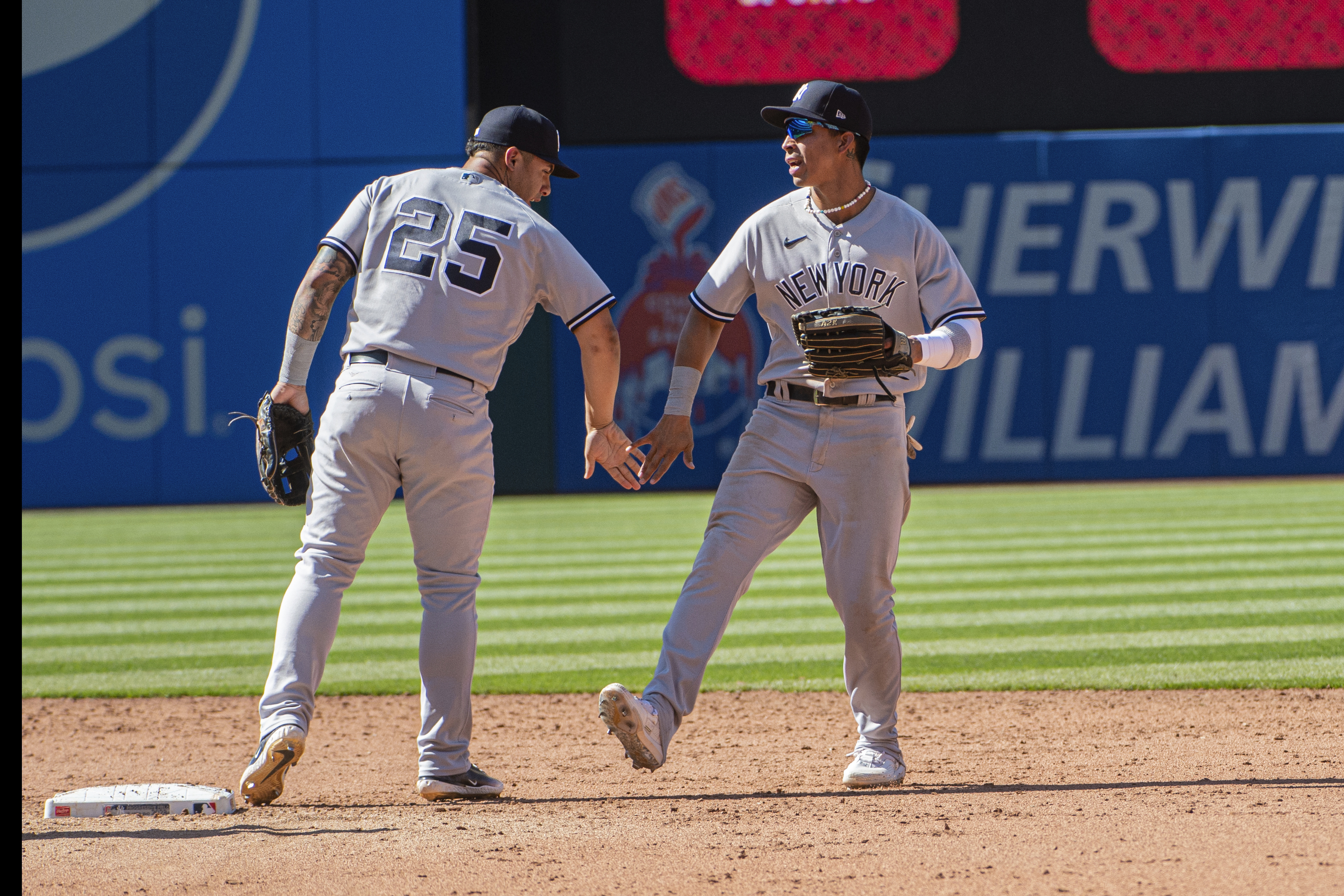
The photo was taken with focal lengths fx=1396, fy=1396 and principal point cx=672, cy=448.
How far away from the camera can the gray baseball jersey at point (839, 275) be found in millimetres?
3666

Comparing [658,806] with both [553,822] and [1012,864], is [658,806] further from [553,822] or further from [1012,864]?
[1012,864]

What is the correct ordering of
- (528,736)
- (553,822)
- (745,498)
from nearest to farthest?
(553,822)
(745,498)
(528,736)

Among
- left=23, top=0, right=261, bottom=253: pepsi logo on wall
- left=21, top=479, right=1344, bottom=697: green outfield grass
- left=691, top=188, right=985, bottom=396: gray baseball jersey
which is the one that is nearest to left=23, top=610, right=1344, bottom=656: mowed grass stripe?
left=21, top=479, right=1344, bottom=697: green outfield grass

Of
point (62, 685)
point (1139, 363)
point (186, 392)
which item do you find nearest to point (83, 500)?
point (186, 392)

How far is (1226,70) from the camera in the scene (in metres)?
15.9

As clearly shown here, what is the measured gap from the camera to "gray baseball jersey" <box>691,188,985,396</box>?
3.67m

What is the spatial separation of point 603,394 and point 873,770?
122 cm

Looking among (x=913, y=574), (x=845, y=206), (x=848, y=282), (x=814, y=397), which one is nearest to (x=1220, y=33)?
(x=913, y=574)

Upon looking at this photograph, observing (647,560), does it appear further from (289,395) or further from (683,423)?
(289,395)

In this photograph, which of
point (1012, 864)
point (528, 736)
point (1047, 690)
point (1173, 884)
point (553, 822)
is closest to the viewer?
point (1173, 884)

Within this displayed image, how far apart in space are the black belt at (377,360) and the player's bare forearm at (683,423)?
1.74ft

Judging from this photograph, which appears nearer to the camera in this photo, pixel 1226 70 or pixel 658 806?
pixel 658 806

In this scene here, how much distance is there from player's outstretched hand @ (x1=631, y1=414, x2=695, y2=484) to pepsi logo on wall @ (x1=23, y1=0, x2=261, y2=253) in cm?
1428

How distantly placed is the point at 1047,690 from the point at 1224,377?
38.9ft
